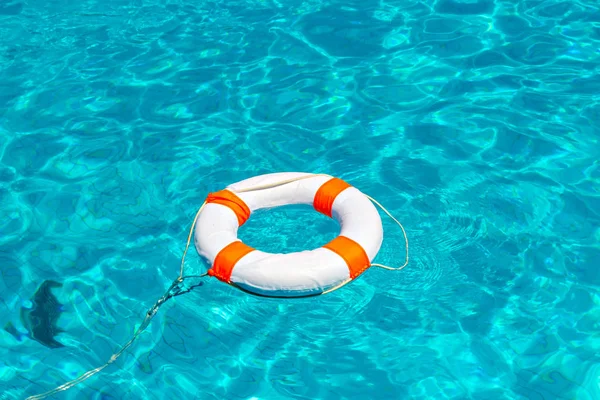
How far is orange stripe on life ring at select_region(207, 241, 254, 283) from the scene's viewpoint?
159 inches

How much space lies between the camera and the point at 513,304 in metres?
4.21

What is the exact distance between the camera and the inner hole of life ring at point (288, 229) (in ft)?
15.0

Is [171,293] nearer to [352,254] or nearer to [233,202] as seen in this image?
[233,202]

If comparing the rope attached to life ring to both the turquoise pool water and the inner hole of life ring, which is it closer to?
the turquoise pool water

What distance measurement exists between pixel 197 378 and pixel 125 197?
1.55 metres

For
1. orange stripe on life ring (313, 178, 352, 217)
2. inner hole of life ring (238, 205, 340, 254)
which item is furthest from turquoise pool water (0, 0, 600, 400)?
orange stripe on life ring (313, 178, 352, 217)

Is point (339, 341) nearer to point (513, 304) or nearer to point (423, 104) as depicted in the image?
point (513, 304)

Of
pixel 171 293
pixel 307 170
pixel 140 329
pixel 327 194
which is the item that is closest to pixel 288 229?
pixel 327 194

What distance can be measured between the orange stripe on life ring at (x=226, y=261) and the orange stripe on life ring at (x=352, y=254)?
47cm

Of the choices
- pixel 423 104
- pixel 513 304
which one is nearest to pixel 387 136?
pixel 423 104

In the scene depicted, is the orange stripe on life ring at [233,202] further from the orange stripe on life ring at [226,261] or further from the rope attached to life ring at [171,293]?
the orange stripe on life ring at [226,261]

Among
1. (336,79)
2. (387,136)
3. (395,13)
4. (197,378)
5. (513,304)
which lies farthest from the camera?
(395,13)

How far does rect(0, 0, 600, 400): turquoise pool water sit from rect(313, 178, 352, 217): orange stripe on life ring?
20 centimetres

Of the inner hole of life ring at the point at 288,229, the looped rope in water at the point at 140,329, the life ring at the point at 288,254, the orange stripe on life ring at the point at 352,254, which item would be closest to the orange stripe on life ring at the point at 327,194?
the life ring at the point at 288,254
